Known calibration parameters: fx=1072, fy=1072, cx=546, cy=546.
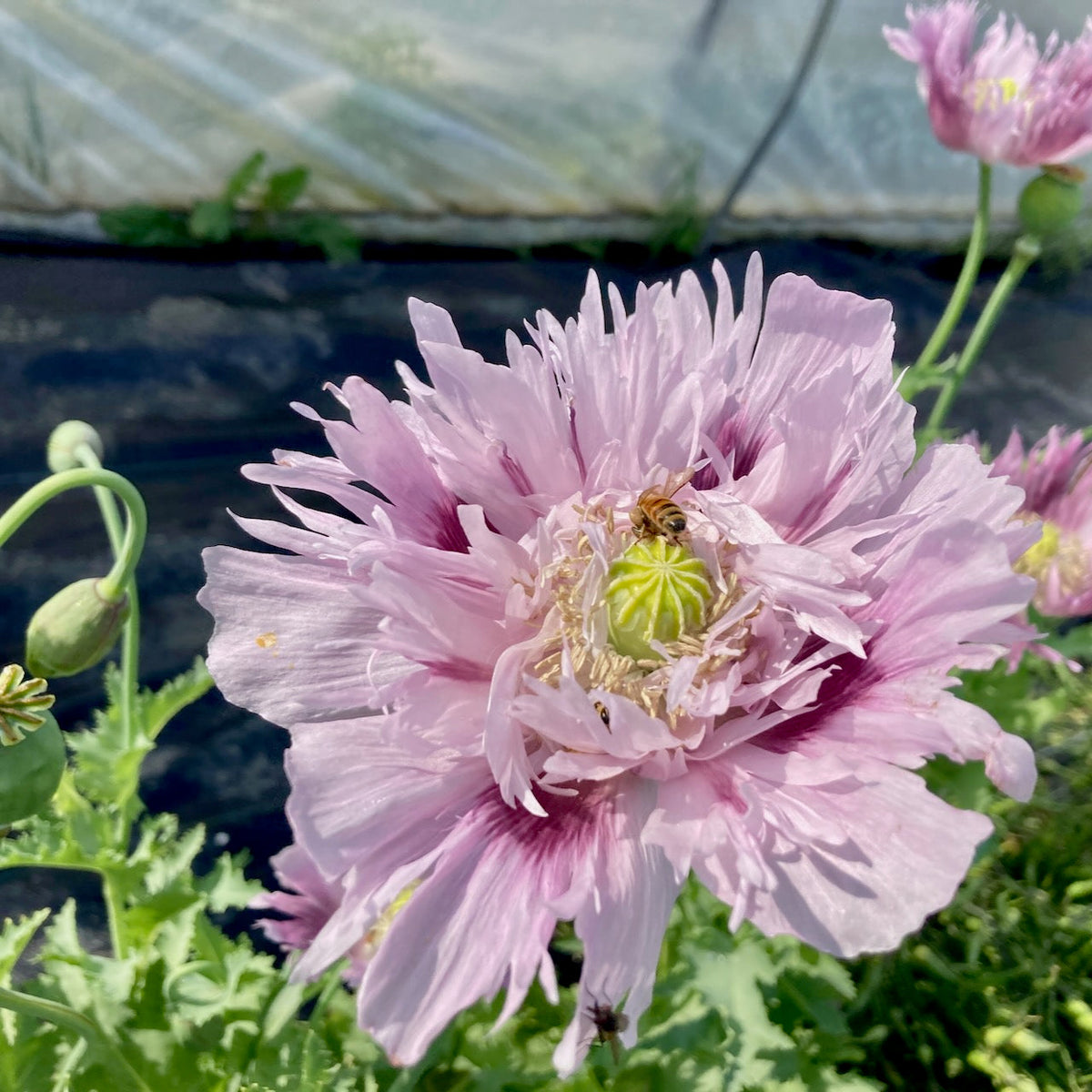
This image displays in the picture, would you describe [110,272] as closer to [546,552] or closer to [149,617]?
[149,617]

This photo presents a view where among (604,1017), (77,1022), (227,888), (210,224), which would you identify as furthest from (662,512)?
(210,224)

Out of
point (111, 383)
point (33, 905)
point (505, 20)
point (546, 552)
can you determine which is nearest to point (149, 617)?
point (33, 905)

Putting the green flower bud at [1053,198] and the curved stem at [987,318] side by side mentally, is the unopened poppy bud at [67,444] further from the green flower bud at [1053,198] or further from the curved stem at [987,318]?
the green flower bud at [1053,198]

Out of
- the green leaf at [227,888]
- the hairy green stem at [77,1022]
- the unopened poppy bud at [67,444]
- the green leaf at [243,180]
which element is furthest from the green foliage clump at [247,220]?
the hairy green stem at [77,1022]

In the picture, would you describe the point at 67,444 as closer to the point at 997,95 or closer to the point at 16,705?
the point at 16,705

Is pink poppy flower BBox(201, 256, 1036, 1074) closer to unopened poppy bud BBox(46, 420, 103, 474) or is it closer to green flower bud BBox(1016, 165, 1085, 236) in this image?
unopened poppy bud BBox(46, 420, 103, 474)

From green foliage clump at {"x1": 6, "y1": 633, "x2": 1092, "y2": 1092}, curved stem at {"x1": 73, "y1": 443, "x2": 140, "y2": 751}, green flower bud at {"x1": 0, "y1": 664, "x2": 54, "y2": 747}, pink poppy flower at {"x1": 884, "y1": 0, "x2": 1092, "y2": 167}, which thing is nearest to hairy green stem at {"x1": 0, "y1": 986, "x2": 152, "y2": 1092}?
green foliage clump at {"x1": 6, "y1": 633, "x2": 1092, "y2": 1092}
